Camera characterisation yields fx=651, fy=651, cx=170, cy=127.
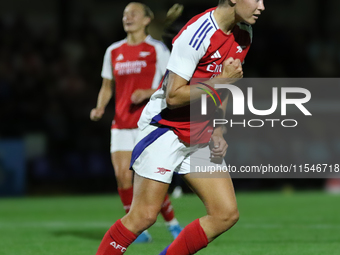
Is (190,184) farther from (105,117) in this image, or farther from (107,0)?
(107,0)

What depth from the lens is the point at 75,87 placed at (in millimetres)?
13695

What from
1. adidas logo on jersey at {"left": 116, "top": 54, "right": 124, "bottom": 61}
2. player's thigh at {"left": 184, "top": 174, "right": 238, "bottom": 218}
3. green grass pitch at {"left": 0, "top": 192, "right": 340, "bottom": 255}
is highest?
adidas logo on jersey at {"left": 116, "top": 54, "right": 124, "bottom": 61}

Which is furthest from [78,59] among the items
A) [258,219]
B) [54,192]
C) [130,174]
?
[130,174]

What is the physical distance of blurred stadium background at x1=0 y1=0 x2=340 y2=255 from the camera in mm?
9312

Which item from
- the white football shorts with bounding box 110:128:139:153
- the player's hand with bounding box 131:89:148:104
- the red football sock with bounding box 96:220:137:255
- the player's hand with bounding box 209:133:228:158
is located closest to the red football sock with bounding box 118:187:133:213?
the white football shorts with bounding box 110:128:139:153

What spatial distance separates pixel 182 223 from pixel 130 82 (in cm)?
224

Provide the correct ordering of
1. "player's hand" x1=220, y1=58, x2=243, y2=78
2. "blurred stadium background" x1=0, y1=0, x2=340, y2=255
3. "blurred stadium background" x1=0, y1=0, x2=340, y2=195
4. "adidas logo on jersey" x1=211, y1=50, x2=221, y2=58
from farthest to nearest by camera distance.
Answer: "blurred stadium background" x1=0, y1=0, x2=340, y2=195 < "blurred stadium background" x1=0, y1=0, x2=340, y2=255 < "adidas logo on jersey" x1=211, y1=50, x2=221, y2=58 < "player's hand" x1=220, y1=58, x2=243, y2=78

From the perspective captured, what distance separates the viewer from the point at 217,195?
3.75 meters

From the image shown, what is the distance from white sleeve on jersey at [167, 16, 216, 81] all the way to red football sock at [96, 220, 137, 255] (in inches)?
38.6

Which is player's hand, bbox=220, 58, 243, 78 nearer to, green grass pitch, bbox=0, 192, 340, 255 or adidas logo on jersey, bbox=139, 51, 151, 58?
green grass pitch, bbox=0, 192, 340, 255

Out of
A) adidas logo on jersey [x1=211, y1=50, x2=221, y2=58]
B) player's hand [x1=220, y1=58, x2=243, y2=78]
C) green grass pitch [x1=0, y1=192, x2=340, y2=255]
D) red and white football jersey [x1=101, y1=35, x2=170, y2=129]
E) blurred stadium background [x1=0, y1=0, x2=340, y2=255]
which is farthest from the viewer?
blurred stadium background [x1=0, y1=0, x2=340, y2=255]

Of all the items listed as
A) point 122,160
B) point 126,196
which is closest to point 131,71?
point 122,160

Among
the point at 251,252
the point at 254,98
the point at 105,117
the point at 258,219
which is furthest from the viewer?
the point at 105,117

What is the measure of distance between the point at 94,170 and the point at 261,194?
3.29 m
